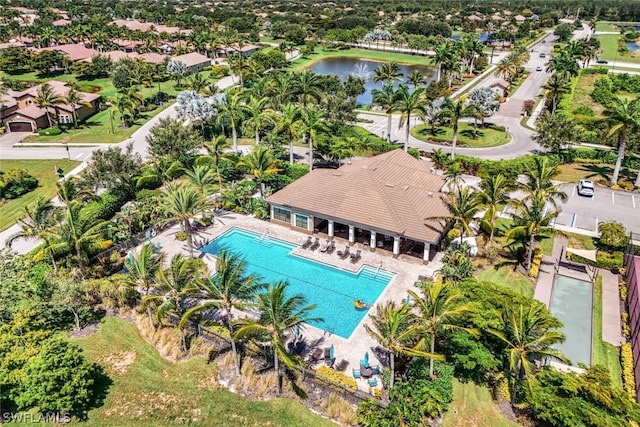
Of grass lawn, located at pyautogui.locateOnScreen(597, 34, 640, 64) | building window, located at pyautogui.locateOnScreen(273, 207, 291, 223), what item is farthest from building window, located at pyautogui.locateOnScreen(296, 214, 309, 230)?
grass lawn, located at pyautogui.locateOnScreen(597, 34, 640, 64)

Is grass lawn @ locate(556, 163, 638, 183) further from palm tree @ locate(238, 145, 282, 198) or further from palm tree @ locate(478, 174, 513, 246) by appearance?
palm tree @ locate(238, 145, 282, 198)

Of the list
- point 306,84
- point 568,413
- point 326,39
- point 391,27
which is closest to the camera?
point 568,413

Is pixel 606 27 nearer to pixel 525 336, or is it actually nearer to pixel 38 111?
pixel 38 111

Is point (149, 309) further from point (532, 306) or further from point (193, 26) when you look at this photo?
point (193, 26)

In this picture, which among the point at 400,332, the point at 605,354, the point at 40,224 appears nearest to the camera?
the point at 400,332

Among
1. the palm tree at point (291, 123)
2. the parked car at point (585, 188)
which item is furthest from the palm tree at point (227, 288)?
the parked car at point (585, 188)

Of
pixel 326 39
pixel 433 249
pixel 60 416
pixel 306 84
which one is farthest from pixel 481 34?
pixel 60 416

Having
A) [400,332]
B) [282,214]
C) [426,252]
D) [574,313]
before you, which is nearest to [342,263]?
[426,252]
